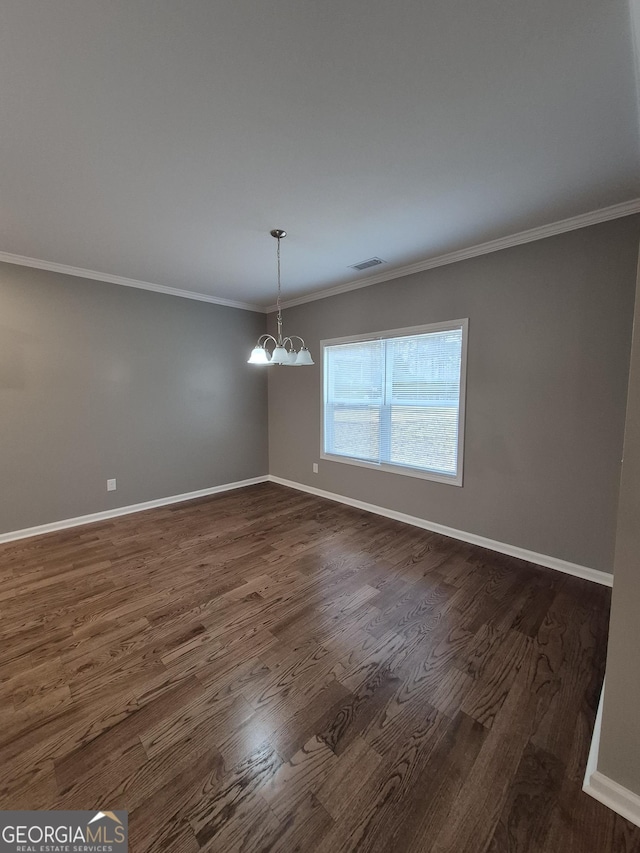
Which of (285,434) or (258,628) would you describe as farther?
(285,434)

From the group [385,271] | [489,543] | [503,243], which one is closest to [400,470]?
[489,543]

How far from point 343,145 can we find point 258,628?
109 inches

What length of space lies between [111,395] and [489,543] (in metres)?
4.27

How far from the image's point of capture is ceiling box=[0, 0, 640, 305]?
116 centimetres

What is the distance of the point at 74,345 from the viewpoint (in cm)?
353

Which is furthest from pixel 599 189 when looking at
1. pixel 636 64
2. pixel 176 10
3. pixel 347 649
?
pixel 347 649

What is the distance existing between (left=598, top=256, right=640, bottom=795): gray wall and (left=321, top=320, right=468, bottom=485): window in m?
2.04

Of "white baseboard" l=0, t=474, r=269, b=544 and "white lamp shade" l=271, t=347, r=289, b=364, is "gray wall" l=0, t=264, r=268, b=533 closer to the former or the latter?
"white baseboard" l=0, t=474, r=269, b=544

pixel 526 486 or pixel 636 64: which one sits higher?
pixel 636 64

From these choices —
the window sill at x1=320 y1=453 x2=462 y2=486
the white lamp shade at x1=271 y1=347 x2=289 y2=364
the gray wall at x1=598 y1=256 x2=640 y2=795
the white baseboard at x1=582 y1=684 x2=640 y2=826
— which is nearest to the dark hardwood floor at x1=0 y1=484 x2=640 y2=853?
the white baseboard at x1=582 y1=684 x2=640 y2=826

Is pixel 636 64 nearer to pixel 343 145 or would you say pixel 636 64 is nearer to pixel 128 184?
pixel 343 145

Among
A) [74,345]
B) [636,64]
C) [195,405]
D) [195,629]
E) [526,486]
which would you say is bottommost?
[195,629]

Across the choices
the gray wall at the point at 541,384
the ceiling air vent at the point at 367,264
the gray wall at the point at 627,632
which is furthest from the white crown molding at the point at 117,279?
the gray wall at the point at 627,632

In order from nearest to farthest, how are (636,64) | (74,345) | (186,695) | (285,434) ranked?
(636,64) < (186,695) < (74,345) < (285,434)
